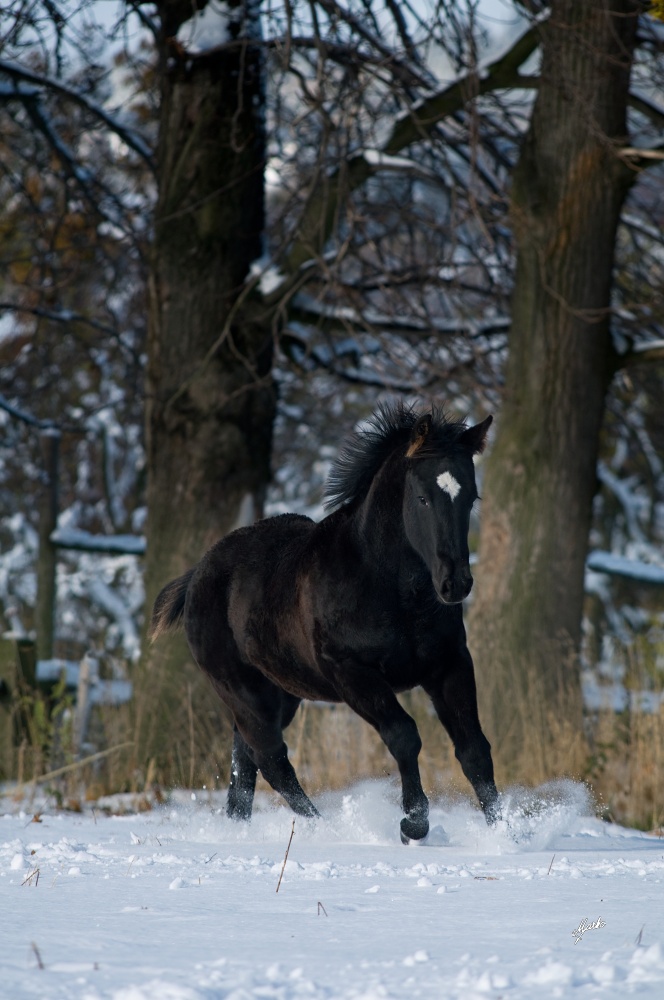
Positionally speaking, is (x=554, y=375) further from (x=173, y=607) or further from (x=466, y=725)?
(x=466, y=725)

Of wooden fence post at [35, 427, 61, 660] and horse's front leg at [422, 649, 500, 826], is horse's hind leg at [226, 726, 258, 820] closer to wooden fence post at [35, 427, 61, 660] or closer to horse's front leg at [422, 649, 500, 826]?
horse's front leg at [422, 649, 500, 826]

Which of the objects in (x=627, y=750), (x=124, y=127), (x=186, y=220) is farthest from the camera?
(x=124, y=127)

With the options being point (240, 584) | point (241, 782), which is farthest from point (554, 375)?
point (241, 782)

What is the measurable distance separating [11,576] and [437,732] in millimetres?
17526

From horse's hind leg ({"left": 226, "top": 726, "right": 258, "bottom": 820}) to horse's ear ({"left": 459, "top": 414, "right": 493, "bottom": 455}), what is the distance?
227cm

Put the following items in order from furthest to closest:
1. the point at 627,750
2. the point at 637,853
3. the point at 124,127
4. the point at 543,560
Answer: the point at 124,127 < the point at 543,560 < the point at 627,750 < the point at 637,853

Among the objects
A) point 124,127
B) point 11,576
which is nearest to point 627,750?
point 124,127

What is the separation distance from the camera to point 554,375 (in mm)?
9055

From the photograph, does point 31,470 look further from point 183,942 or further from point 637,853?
point 183,942

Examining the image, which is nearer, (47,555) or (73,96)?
(73,96)

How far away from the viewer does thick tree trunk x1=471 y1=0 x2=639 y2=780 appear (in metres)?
8.92

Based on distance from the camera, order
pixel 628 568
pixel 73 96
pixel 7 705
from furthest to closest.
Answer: pixel 628 568 → pixel 73 96 → pixel 7 705

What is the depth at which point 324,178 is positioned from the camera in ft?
29.8

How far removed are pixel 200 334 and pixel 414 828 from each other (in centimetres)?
543
